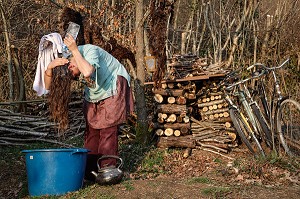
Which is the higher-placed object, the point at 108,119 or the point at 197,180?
the point at 108,119

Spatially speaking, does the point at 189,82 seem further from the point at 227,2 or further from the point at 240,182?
the point at 227,2

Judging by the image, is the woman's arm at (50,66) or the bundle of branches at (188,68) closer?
the woman's arm at (50,66)

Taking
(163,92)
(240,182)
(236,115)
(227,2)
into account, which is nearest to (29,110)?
(163,92)

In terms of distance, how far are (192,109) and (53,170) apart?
361 centimetres

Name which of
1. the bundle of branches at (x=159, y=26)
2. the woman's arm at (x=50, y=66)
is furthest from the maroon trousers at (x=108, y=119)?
the bundle of branches at (x=159, y=26)

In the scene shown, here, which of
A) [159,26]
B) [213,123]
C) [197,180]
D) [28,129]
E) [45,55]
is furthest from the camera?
[28,129]

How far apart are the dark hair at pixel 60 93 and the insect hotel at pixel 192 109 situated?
8.77 feet

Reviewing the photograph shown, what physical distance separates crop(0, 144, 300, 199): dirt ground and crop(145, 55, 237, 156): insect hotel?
0.24m

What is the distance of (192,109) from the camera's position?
8.49 m

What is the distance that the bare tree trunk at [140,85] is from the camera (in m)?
7.87

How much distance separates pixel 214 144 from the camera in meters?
8.00

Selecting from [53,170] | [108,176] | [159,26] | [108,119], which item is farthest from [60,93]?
[159,26]

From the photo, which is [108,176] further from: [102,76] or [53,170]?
[102,76]

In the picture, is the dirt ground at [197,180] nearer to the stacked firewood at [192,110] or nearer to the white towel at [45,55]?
the stacked firewood at [192,110]
